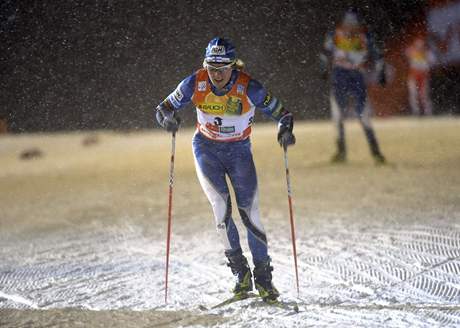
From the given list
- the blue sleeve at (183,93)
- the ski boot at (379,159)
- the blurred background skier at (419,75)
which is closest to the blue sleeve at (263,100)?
the blue sleeve at (183,93)

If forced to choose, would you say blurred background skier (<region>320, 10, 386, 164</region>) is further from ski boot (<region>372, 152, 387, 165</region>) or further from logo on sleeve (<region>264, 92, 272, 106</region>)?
logo on sleeve (<region>264, 92, 272, 106</region>)

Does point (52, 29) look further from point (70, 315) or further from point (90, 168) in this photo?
point (70, 315)

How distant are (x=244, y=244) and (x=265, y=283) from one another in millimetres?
1984

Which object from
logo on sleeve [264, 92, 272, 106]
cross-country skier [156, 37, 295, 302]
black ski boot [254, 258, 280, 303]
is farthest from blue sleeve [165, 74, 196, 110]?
black ski boot [254, 258, 280, 303]

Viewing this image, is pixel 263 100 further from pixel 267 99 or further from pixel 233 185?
pixel 233 185

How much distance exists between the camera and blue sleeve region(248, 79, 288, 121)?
4.99 m

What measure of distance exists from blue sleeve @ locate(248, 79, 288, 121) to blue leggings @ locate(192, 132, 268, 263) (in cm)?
31

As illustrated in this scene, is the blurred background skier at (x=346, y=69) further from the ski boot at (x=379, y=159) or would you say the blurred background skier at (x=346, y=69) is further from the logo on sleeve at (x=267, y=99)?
the logo on sleeve at (x=267, y=99)

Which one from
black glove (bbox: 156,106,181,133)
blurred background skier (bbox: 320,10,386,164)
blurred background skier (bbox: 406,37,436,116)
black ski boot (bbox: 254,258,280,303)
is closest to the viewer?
black ski boot (bbox: 254,258,280,303)

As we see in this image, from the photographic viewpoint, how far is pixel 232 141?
202 inches

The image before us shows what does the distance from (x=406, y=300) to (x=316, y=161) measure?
7144mm

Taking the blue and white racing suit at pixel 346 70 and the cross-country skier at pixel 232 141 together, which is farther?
the blue and white racing suit at pixel 346 70

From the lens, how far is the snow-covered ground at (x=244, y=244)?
4.79 meters

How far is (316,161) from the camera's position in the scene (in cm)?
1191
